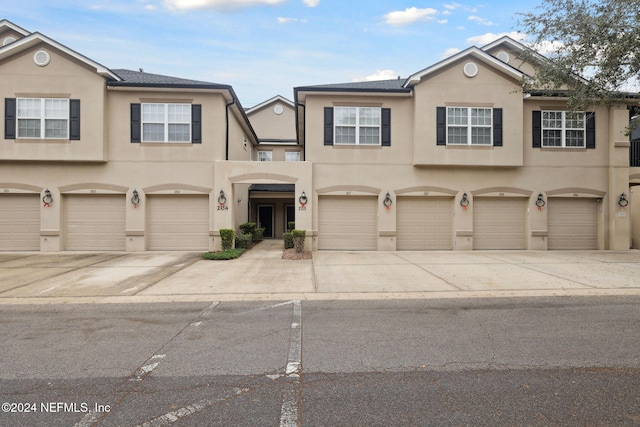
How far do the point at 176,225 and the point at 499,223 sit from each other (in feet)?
44.2

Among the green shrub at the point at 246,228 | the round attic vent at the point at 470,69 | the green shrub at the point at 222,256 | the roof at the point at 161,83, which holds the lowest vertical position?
the green shrub at the point at 222,256

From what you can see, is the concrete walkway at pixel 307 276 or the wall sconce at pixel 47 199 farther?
the wall sconce at pixel 47 199

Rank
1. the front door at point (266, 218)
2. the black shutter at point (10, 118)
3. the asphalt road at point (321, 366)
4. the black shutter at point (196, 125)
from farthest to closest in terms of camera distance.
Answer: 1. the front door at point (266, 218)
2. the black shutter at point (196, 125)
3. the black shutter at point (10, 118)
4. the asphalt road at point (321, 366)

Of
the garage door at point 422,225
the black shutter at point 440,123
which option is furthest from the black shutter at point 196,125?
the black shutter at point 440,123

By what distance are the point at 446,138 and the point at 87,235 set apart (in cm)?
1511

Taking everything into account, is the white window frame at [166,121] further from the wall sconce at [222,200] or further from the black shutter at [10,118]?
the black shutter at [10,118]

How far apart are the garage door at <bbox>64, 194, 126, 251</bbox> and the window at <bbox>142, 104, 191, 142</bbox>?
9.42ft

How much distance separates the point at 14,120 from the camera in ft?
46.8

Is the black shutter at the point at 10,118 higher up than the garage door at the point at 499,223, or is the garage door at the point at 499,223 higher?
the black shutter at the point at 10,118

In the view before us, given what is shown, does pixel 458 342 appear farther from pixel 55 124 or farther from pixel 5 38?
pixel 5 38

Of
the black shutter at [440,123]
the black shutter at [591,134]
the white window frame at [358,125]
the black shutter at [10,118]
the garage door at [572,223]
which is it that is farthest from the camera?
the garage door at [572,223]

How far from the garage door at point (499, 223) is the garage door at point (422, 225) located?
123 cm

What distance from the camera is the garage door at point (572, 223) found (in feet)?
51.6

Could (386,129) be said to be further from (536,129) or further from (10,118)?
(10,118)
